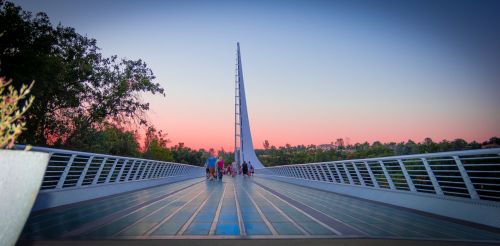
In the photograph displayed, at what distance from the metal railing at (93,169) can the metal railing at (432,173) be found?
7.52 metres

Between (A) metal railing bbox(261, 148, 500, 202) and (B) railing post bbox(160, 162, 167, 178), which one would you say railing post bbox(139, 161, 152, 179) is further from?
(A) metal railing bbox(261, 148, 500, 202)

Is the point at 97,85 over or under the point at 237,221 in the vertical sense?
over

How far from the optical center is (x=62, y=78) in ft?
62.5

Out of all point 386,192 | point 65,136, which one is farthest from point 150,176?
point 386,192

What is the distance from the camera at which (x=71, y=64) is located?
2241cm

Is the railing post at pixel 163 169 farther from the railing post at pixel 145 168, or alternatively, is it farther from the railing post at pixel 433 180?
the railing post at pixel 433 180

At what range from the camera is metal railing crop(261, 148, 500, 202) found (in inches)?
284

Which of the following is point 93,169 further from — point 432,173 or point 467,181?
point 467,181

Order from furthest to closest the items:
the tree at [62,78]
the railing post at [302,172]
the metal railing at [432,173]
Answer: the railing post at [302,172] → the tree at [62,78] → the metal railing at [432,173]

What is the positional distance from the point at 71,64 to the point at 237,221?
19.6 meters

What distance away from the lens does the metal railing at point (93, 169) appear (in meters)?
9.23

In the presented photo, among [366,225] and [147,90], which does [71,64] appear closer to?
[147,90]

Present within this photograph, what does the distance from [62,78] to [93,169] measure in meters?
5.83

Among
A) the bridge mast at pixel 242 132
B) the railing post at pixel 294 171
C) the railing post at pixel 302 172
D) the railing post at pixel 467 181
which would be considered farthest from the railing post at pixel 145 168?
the bridge mast at pixel 242 132
